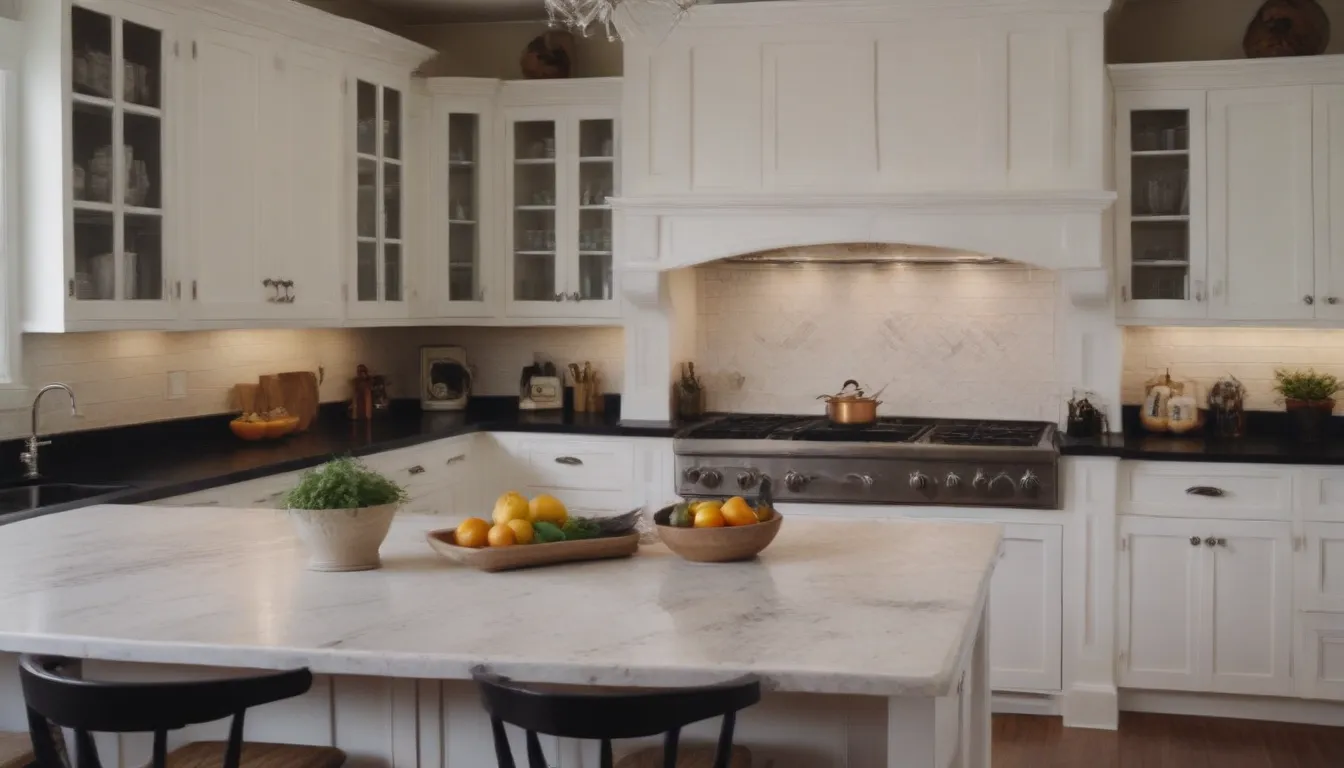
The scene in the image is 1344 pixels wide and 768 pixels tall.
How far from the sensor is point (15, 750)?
8.39ft

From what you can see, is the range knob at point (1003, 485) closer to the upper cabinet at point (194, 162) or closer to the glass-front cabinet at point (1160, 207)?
the glass-front cabinet at point (1160, 207)

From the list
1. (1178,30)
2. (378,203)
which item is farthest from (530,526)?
(1178,30)

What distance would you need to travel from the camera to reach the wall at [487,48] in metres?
6.56

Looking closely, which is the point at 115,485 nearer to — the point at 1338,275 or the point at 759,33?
the point at 759,33

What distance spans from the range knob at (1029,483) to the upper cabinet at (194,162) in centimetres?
267

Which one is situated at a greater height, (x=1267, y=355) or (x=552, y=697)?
(x=1267, y=355)

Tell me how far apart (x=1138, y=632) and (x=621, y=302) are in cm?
247

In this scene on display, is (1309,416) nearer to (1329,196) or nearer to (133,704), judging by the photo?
(1329,196)

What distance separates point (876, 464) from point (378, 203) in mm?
2291

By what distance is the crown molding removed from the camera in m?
5.35

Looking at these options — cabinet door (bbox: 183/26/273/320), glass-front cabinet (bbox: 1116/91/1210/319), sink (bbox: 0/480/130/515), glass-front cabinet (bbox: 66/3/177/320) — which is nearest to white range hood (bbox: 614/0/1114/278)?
glass-front cabinet (bbox: 1116/91/1210/319)

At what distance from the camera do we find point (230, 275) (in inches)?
193

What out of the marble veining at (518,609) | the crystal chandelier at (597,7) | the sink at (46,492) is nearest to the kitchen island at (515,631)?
the marble veining at (518,609)

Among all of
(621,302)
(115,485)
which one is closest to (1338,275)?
(621,302)
